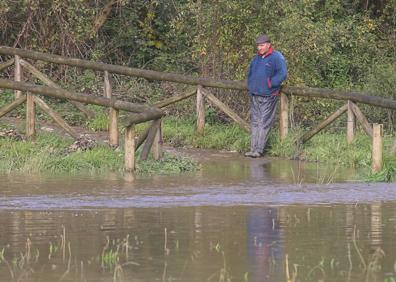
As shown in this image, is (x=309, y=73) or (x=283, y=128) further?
(x=309, y=73)

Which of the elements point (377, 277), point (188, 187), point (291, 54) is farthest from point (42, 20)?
point (377, 277)

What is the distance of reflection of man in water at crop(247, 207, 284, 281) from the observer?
358 inches

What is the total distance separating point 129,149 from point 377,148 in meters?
3.12

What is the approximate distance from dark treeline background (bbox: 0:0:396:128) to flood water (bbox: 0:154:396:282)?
559 cm

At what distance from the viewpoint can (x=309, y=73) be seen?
22.7 meters

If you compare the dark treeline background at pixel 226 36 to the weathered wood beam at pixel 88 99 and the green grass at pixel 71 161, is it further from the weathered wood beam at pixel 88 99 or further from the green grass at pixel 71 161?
the green grass at pixel 71 161

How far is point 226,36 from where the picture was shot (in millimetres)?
21953

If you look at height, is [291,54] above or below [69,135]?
above

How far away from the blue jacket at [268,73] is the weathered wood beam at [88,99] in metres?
2.72

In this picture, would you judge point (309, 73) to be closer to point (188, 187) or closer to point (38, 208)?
point (188, 187)

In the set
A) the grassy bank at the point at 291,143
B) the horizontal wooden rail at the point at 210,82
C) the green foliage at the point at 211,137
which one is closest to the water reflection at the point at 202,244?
the grassy bank at the point at 291,143

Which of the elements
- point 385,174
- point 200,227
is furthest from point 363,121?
point 200,227

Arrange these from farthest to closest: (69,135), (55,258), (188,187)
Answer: (69,135)
(188,187)
(55,258)

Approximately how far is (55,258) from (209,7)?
42.8ft
